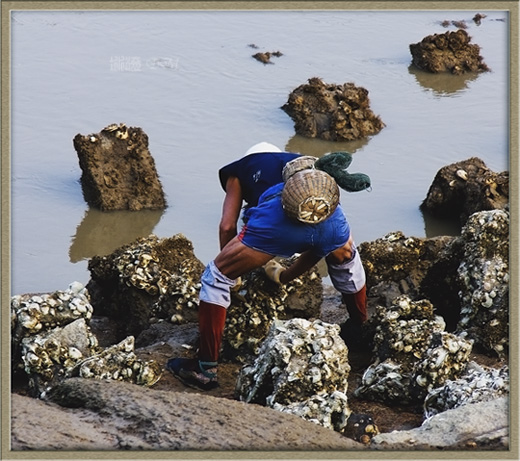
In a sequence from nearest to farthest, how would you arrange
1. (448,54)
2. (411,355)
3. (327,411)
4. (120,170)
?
(327,411) < (411,355) < (120,170) < (448,54)

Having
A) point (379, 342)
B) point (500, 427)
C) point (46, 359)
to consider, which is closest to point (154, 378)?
point (46, 359)

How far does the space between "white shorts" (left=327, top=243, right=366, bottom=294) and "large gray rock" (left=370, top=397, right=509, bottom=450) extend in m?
1.59

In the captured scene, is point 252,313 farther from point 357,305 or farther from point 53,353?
point 53,353

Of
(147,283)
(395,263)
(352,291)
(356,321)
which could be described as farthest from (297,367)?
(395,263)

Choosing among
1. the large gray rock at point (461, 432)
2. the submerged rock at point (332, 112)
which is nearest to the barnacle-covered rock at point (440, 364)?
the large gray rock at point (461, 432)

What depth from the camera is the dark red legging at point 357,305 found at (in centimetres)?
623

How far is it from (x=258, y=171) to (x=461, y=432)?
6.87 ft

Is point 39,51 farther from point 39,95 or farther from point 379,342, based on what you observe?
point 379,342

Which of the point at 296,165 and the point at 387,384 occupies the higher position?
the point at 296,165

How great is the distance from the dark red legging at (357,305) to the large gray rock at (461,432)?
1.68 meters

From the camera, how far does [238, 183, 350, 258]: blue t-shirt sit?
548cm

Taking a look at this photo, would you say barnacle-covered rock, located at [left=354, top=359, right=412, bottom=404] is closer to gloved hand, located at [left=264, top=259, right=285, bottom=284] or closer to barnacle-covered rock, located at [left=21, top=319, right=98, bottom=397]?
gloved hand, located at [left=264, top=259, right=285, bottom=284]

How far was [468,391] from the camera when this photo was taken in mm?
4996

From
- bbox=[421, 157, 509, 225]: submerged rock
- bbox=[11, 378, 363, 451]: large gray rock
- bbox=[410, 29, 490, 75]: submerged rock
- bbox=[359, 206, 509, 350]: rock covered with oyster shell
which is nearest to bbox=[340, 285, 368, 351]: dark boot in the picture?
bbox=[359, 206, 509, 350]: rock covered with oyster shell
